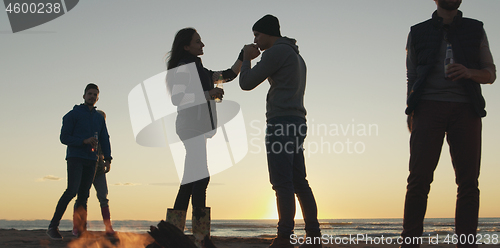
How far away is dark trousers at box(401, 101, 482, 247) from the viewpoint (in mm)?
2955

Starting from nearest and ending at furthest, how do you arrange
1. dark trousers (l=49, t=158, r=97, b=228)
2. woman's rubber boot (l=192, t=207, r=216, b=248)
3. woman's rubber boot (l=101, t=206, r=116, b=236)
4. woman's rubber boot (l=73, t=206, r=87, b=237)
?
woman's rubber boot (l=192, t=207, r=216, b=248)
dark trousers (l=49, t=158, r=97, b=228)
woman's rubber boot (l=73, t=206, r=87, b=237)
woman's rubber boot (l=101, t=206, r=116, b=236)

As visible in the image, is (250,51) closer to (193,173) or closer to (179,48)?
(179,48)

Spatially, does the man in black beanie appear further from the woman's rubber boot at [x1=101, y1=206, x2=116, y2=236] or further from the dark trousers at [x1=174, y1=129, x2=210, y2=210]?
the woman's rubber boot at [x1=101, y1=206, x2=116, y2=236]

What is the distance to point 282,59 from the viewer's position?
372 cm

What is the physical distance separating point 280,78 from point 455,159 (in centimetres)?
161

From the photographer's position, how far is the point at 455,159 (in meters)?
3.02

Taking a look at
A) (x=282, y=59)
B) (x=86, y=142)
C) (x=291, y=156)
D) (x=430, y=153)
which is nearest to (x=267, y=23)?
(x=282, y=59)

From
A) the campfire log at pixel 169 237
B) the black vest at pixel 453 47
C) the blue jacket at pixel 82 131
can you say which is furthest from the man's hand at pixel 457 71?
the blue jacket at pixel 82 131

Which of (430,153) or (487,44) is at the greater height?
(487,44)

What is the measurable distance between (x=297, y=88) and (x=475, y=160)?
5.15 ft

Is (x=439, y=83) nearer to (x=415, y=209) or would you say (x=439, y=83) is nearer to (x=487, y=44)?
(x=487, y=44)

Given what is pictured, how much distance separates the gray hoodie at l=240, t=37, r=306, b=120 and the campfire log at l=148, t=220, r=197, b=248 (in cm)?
134

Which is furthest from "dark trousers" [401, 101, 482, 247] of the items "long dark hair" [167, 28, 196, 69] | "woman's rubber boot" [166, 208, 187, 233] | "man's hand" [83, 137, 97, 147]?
A: "man's hand" [83, 137, 97, 147]

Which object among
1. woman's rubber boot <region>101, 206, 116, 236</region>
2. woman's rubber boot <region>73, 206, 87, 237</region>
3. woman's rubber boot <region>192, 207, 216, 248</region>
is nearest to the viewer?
woman's rubber boot <region>192, 207, 216, 248</region>
